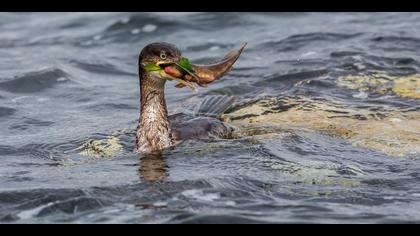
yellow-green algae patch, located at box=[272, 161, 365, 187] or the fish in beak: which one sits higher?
the fish in beak

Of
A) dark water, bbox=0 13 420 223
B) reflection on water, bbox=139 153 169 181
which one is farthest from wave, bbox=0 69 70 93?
reflection on water, bbox=139 153 169 181

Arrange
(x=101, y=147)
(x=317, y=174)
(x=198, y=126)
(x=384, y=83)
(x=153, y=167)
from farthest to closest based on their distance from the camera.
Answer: (x=384, y=83) < (x=101, y=147) < (x=198, y=126) < (x=153, y=167) < (x=317, y=174)

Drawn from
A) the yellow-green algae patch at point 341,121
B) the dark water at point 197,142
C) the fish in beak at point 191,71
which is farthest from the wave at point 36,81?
the fish in beak at point 191,71

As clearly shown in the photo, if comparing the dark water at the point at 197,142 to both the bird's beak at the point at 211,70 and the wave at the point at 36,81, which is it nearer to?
the wave at the point at 36,81

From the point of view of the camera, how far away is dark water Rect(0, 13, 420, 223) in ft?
21.4

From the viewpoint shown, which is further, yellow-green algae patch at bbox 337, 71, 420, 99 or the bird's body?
yellow-green algae patch at bbox 337, 71, 420, 99

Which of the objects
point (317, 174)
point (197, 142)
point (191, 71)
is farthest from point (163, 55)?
point (317, 174)

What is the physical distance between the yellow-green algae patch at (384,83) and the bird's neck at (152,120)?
2854 millimetres

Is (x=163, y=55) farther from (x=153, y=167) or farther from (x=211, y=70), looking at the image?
(x=153, y=167)

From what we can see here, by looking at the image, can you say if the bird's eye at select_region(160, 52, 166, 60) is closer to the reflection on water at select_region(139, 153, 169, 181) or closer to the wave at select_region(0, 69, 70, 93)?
the reflection on water at select_region(139, 153, 169, 181)

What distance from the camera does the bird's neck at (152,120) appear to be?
26.9 feet

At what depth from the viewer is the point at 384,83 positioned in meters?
10.5

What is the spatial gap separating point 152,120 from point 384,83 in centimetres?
334
